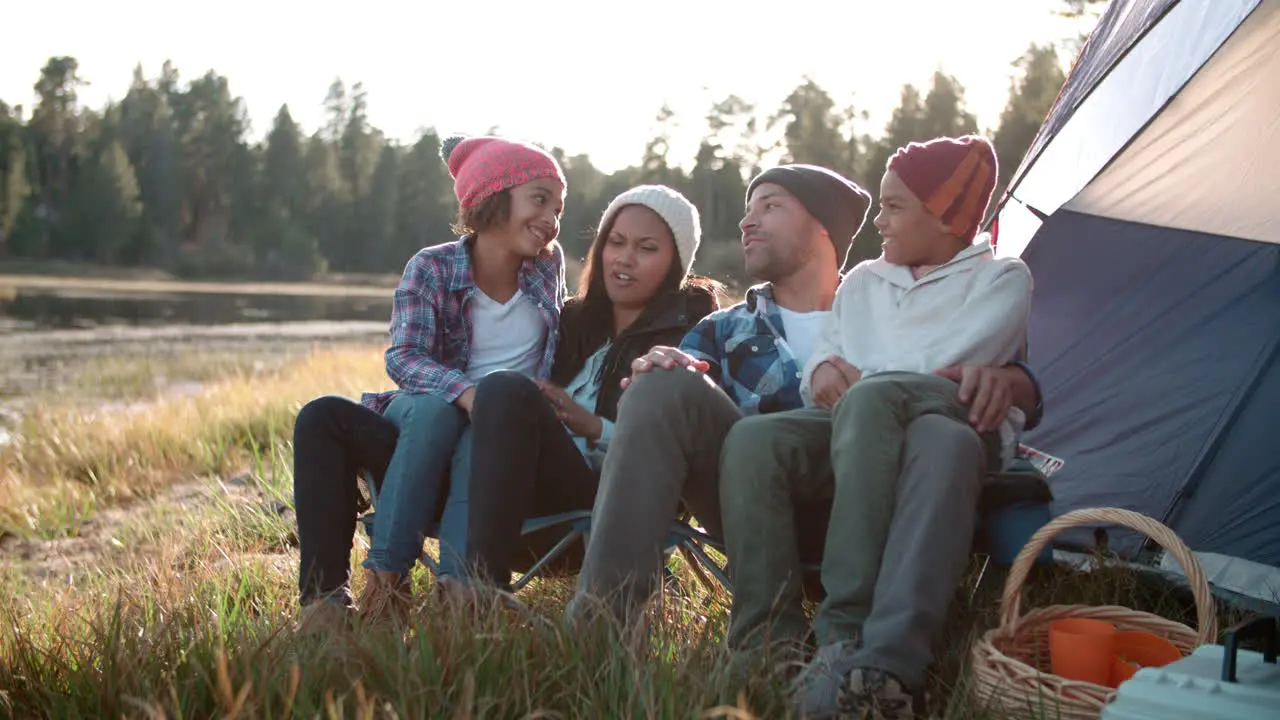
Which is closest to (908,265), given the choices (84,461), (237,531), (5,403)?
(237,531)

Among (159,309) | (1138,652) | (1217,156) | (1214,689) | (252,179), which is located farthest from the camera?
(252,179)

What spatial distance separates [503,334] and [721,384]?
0.59 metres

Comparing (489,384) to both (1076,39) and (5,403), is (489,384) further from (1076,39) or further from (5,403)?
(1076,39)

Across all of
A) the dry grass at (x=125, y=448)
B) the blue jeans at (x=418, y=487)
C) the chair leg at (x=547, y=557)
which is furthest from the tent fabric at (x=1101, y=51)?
the dry grass at (x=125, y=448)

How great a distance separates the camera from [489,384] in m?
2.25

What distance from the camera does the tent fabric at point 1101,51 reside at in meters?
3.03

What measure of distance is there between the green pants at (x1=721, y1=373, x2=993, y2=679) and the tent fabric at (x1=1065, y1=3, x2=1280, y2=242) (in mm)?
1424

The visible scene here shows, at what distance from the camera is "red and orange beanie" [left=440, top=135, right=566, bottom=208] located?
9.12 feet

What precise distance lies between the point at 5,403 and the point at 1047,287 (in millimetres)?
9345

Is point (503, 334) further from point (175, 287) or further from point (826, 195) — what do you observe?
point (175, 287)

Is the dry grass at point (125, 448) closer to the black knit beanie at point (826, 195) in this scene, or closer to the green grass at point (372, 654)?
the green grass at point (372, 654)

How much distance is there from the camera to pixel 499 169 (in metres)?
2.78

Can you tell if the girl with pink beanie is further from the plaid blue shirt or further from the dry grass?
the dry grass

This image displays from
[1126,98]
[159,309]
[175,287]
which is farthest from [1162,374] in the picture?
[175,287]
